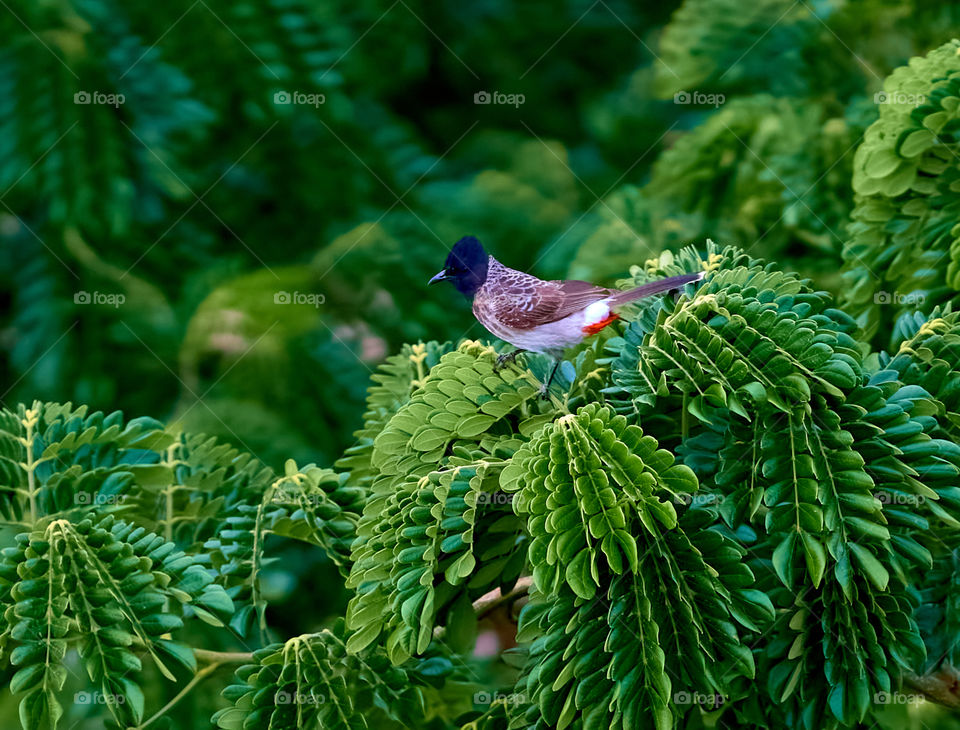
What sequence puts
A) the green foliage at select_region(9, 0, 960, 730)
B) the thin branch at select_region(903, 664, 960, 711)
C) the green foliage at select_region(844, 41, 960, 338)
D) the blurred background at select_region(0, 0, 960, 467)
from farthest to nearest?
1. the blurred background at select_region(0, 0, 960, 467)
2. the green foliage at select_region(844, 41, 960, 338)
3. the thin branch at select_region(903, 664, 960, 711)
4. the green foliage at select_region(9, 0, 960, 730)

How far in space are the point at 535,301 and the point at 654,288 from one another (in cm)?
16

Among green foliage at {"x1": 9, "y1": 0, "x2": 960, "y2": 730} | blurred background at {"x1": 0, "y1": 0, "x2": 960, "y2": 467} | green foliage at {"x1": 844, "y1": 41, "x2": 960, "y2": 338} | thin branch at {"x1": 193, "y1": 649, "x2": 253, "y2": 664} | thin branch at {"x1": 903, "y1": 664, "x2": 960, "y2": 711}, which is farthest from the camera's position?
blurred background at {"x1": 0, "y1": 0, "x2": 960, "y2": 467}

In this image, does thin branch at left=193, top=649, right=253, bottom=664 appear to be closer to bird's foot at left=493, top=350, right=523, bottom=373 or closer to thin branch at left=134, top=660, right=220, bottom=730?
thin branch at left=134, top=660, right=220, bottom=730

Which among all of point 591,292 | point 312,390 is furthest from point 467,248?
point 312,390

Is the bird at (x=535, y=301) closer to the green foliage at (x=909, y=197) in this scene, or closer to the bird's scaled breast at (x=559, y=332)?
the bird's scaled breast at (x=559, y=332)

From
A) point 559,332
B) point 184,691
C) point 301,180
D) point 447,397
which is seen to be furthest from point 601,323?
point 301,180

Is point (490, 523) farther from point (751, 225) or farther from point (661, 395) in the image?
point (751, 225)

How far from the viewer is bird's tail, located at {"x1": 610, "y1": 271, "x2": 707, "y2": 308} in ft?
3.15

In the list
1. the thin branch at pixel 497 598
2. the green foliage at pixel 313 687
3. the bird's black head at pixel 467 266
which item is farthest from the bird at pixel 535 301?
the green foliage at pixel 313 687

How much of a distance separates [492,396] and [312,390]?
1.18m

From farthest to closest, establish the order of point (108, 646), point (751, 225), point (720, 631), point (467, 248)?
point (751, 225)
point (467, 248)
point (108, 646)
point (720, 631)

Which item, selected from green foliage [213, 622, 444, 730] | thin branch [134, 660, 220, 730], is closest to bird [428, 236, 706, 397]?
green foliage [213, 622, 444, 730]

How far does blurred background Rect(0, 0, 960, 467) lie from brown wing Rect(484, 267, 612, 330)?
0.60 metres

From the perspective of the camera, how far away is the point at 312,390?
2.05m
